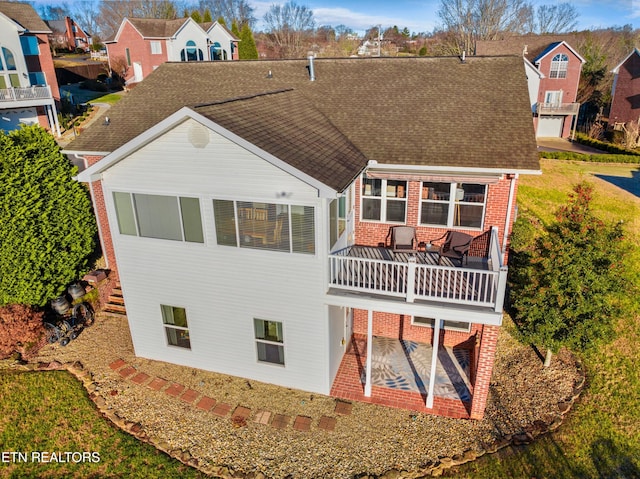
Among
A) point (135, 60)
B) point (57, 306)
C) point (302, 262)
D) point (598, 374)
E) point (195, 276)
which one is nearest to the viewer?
point (302, 262)

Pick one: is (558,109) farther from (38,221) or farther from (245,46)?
(38,221)

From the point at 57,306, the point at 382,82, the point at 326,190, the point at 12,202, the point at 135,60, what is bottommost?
the point at 57,306

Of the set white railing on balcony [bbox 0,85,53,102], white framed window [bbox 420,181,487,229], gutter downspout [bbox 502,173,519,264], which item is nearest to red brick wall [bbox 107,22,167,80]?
white railing on balcony [bbox 0,85,53,102]

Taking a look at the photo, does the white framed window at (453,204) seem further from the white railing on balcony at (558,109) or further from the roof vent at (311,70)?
the white railing on balcony at (558,109)

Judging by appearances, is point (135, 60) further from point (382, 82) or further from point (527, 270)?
point (527, 270)

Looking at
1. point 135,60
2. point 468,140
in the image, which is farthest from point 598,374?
point 135,60

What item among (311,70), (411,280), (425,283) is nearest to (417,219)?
(425,283)

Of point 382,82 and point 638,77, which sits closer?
point 382,82

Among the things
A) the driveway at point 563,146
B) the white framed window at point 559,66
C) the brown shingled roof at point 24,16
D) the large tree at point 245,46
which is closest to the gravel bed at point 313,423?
the brown shingled roof at point 24,16
